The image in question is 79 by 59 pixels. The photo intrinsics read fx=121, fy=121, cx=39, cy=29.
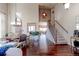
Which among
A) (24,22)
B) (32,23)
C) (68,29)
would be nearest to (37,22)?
(32,23)

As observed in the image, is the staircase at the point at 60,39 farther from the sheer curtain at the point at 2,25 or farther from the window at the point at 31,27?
the sheer curtain at the point at 2,25

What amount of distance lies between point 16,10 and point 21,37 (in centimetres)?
42

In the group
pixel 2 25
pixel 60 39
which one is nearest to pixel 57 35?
pixel 60 39

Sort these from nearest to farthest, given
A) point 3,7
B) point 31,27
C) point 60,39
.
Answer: point 3,7, point 31,27, point 60,39

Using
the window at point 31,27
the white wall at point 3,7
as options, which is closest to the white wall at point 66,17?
the window at point 31,27

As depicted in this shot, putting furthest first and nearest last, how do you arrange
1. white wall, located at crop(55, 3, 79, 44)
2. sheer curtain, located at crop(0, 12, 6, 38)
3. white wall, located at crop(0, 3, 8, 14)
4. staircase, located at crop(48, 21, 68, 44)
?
staircase, located at crop(48, 21, 68, 44)
white wall, located at crop(55, 3, 79, 44)
sheer curtain, located at crop(0, 12, 6, 38)
white wall, located at crop(0, 3, 8, 14)

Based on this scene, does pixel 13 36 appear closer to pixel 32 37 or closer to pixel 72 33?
pixel 32 37

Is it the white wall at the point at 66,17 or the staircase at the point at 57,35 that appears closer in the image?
the white wall at the point at 66,17

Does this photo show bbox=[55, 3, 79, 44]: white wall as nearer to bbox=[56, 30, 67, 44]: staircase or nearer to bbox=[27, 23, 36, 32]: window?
bbox=[56, 30, 67, 44]: staircase

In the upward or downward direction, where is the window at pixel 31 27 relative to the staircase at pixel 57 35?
upward

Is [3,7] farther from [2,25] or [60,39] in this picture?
[60,39]

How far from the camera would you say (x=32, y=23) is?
6.15 ft

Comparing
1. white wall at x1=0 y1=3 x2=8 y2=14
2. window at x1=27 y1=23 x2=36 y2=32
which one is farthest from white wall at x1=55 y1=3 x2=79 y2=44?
white wall at x1=0 y1=3 x2=8 y2=14

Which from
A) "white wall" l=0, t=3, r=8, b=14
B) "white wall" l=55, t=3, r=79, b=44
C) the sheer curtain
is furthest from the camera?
"white wall" l=55, t=3, r=79, b=44
